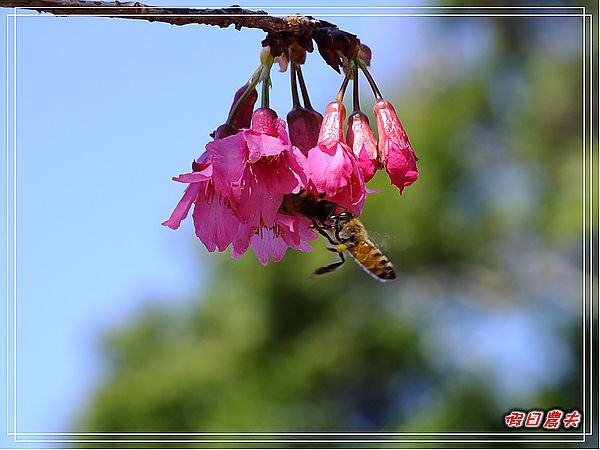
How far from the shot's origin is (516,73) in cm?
826

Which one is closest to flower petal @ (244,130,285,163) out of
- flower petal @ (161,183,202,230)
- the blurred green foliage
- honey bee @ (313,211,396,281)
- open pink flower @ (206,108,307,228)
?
open pink flower @ (206,108,307,228)

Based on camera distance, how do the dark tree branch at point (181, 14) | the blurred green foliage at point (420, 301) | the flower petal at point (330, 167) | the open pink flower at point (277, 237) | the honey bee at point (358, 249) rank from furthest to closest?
the blurred green foliage at point (420, 301), the honey bee at point (358, 249), the open pink flower at point (277, 237), the flower petal at point (330, 167), the dark tree branch at point (181, 14)

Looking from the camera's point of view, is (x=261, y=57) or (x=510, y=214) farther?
(x=510, y=214)

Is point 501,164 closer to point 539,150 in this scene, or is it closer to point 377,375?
point 539,150

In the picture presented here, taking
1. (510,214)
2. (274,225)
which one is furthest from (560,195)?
(274,225)

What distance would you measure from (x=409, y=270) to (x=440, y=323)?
583mm

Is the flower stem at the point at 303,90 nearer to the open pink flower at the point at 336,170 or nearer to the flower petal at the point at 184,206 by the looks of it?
the open pink flower at the point at 336,170

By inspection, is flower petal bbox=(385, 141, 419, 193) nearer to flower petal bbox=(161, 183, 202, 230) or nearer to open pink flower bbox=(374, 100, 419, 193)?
open pink flower bbox=(374, 100, 419, 193)

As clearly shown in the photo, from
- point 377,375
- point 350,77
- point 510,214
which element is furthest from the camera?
point 510,214

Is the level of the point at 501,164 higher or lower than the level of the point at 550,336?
higher

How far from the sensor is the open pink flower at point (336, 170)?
117 centimetres

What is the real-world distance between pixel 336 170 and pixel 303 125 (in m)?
0.14

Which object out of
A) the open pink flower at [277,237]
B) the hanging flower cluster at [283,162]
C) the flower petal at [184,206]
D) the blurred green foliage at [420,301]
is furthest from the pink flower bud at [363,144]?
the blurred green foliage at [420,301]

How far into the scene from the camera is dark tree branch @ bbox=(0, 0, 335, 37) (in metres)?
1.05
